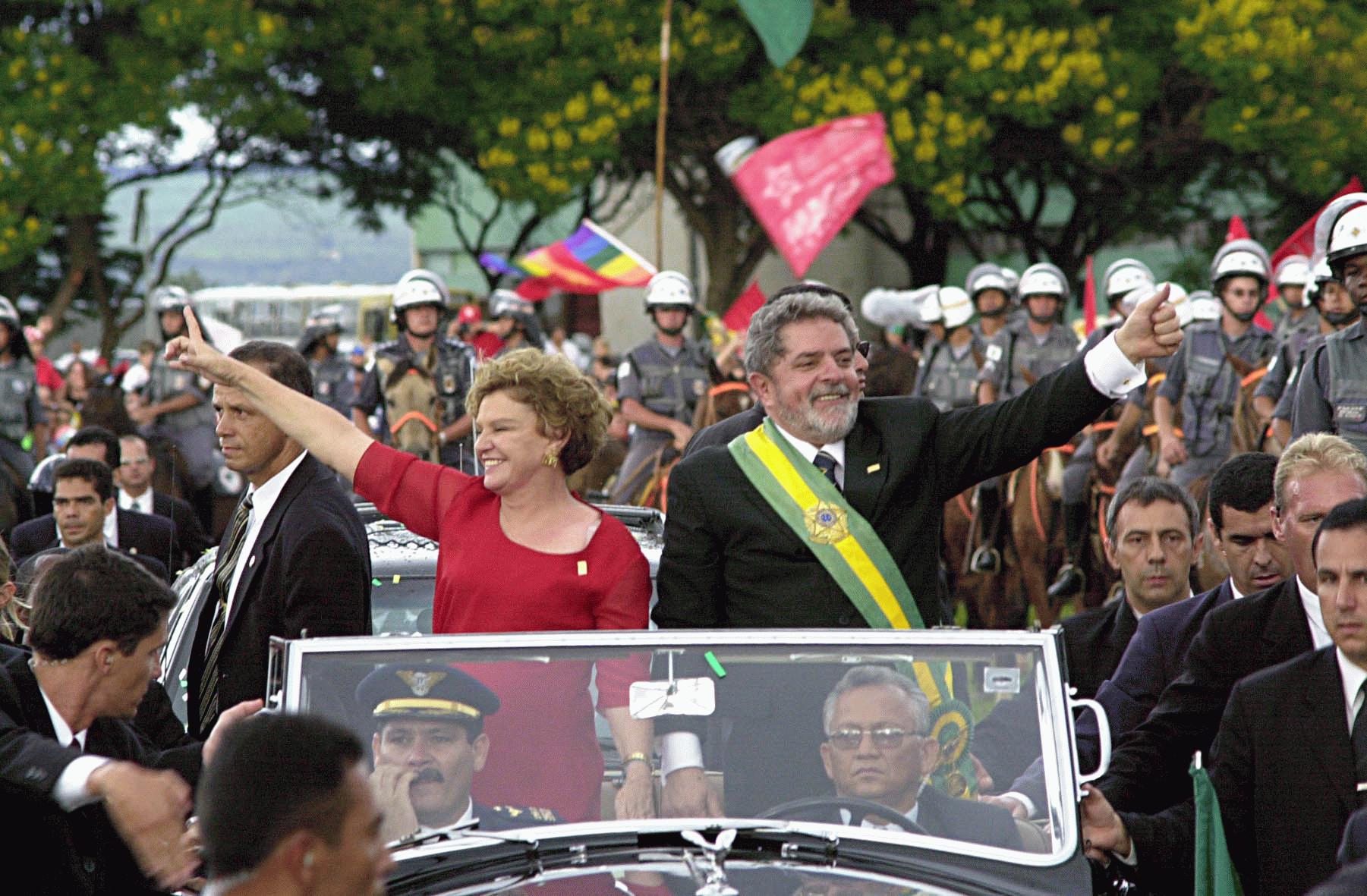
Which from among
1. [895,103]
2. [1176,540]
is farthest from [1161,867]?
[895,103]

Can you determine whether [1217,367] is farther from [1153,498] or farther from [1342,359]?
[1153,498]

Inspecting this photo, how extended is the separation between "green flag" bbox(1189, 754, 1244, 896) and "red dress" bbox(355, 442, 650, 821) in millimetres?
1200

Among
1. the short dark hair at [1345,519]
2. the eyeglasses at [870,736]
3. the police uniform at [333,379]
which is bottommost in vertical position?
the eyeglasses at [870,736]

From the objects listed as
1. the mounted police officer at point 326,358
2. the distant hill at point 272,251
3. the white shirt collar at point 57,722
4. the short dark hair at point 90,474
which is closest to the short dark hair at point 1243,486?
the white shirt collar at point 57,722

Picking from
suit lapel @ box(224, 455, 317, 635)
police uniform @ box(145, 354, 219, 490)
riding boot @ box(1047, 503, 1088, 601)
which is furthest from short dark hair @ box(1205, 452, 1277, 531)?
police uniform @ box(145, 354, 219, 490)

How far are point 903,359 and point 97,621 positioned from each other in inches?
522

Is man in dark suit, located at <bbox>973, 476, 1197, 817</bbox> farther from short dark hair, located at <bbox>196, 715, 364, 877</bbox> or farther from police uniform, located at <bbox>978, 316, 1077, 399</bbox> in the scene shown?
police uniform, located at <bbox>978, 316, 1077, 399</bbox>

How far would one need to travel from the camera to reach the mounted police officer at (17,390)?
14.5 m

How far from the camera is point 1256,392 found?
10891 mm

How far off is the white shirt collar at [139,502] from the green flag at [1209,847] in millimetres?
→ 8392

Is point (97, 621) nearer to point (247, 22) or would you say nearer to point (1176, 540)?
point (1176, 540)

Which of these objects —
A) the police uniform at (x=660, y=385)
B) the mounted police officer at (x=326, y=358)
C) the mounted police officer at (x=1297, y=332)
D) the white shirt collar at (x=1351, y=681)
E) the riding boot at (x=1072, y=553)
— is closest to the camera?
the white shirt collar at (x=1351, y=681)

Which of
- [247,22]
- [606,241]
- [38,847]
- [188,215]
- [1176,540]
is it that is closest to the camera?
[38,847]

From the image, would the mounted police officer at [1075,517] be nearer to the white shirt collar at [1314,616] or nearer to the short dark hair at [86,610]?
the white shirt collar at [1314,616]
